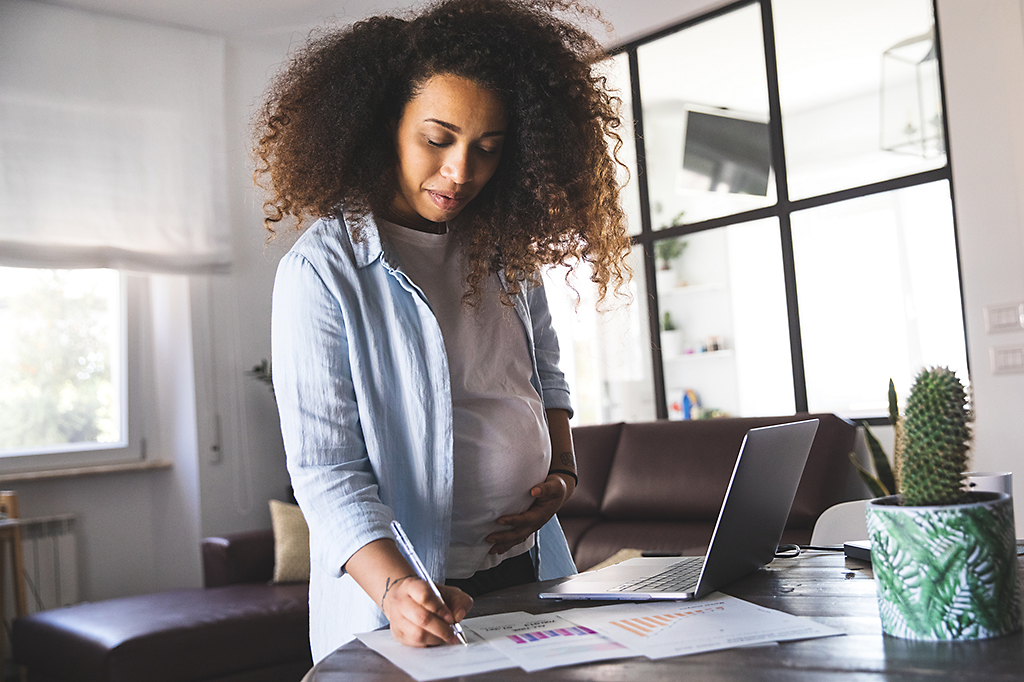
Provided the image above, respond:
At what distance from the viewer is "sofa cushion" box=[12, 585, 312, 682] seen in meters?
2.71

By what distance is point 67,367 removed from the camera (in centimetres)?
421

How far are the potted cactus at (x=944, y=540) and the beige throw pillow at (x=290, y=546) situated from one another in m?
3.05

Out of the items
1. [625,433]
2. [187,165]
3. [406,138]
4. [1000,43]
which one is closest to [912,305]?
[1000,43]

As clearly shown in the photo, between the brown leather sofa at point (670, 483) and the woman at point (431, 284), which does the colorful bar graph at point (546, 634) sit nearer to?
the woman at point (431, 284)

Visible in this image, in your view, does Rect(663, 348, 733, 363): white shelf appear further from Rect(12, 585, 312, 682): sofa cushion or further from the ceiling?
Rect(12, 585, 312, 682): sofa cushion

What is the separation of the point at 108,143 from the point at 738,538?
13.1 feet

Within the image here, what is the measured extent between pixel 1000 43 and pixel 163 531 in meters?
4.26

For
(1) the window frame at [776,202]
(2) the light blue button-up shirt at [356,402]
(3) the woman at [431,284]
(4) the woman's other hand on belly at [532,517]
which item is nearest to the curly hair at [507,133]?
(3) the woman at [431,284]

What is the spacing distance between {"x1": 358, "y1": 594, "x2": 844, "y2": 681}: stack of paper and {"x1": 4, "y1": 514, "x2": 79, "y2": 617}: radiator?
3581 mm

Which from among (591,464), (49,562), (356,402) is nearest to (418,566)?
(356,402)

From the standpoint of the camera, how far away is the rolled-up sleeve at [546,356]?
56.8 inches

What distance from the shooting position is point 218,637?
113 inches

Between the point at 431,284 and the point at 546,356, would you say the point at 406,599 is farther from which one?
the point at 546,356

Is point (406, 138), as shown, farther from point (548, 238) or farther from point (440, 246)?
point (548, 238)
